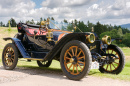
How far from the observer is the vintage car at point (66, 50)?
5.14 meters

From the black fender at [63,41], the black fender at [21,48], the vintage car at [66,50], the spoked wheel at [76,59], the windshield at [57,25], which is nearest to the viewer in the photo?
the spoked wheel at [76,59]

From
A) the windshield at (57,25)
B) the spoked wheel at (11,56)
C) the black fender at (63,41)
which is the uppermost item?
the windshield at (57,25)

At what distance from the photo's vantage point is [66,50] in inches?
211

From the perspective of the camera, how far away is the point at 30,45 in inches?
292

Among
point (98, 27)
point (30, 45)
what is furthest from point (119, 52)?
point (98, 27)

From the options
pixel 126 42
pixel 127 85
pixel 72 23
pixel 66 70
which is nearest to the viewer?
pixel 127 85

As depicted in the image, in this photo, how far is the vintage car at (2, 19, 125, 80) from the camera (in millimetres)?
5141

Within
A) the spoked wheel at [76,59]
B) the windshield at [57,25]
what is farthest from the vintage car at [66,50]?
the windshield at [57,25]

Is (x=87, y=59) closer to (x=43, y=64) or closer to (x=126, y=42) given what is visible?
(x=43, y=64)

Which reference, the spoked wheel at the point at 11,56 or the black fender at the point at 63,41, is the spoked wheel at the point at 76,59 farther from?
the spoked wheel at the point at 11,56

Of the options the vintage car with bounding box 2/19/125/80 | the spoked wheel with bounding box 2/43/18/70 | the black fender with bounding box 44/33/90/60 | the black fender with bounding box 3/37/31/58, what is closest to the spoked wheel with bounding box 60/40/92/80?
the vintage car with bounding box 2/19/125/80

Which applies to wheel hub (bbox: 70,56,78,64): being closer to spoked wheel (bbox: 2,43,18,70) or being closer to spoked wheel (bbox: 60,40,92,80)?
spoked wheel (bbox: 60,40,92,80)

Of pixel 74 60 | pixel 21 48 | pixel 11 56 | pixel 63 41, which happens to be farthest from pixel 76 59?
pixel 11 56

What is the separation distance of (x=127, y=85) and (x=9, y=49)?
5.12m
